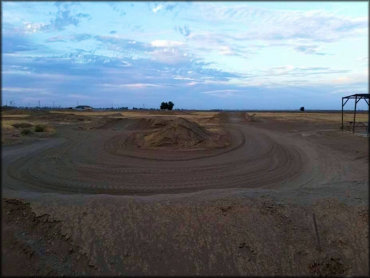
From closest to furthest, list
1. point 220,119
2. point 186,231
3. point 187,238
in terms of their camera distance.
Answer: point 187,238
point 186,231
point 220,119

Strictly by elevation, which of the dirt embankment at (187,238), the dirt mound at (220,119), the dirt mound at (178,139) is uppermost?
the dirt mound at (220,119)

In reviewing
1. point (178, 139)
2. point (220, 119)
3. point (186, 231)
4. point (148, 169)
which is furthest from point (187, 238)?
point (220, 119)

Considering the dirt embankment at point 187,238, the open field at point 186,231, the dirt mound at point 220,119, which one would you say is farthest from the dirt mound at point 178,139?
the dirt mound at point 220,119

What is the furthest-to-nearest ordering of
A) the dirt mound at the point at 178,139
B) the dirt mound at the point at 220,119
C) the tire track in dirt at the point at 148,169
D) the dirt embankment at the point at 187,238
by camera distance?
the dirt mound at the point at 220,119
the dirt mound at the point at 178,139
the tire track in dirt at the point at 148,169
the dirt embankment at the point at 187,238

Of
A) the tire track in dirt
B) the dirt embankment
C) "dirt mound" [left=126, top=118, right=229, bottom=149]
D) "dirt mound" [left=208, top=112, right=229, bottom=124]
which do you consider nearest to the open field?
the dirt embankment

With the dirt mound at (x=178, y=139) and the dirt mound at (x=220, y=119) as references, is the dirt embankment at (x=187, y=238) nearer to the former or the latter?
the dirt mound at (x=178, y=139)

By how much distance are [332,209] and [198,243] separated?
3.28 metres

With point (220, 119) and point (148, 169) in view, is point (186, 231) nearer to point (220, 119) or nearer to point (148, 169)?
point (148, 169)

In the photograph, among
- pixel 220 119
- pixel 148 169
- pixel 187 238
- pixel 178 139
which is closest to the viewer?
pixel 187 238

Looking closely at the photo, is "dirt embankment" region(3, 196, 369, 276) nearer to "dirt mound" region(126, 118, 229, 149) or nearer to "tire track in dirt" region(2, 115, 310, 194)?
"tire track in dirt" region(2, 115, 310, 194)

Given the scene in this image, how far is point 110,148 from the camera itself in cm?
2411

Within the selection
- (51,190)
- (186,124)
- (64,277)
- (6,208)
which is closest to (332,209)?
(64,277)

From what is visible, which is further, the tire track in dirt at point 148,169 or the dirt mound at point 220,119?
the dirt mound at point 220,119

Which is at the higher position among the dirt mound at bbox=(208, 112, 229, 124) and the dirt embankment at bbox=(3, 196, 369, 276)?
the dirt mound at bbox=(208, 112, 229, 124)
